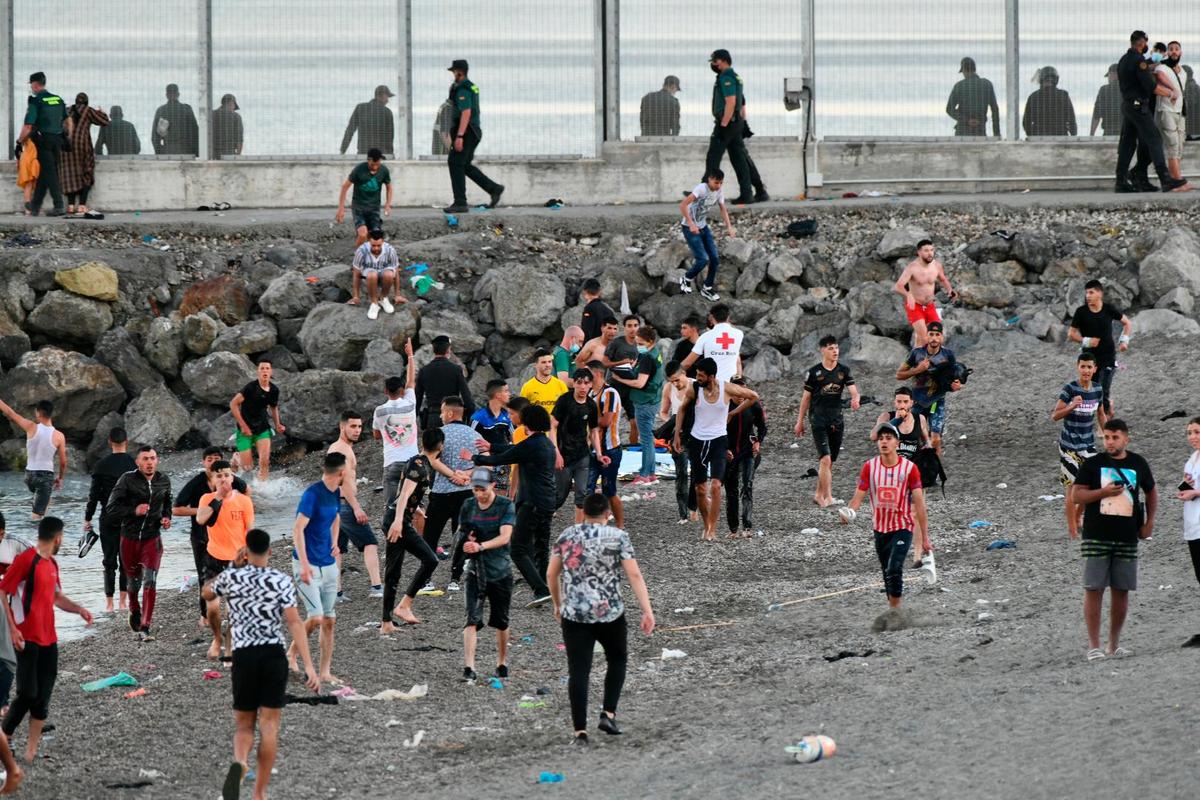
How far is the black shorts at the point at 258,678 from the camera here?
27.9 ft

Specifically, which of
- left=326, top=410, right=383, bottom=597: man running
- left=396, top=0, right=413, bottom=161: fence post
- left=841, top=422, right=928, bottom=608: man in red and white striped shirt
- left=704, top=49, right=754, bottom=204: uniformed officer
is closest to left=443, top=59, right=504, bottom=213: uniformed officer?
left=396, top=0, right=413, bottom=161: fence post

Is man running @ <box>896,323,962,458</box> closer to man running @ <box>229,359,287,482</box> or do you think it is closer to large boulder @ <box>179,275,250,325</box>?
man running @ <box>229,359,287,482</box>

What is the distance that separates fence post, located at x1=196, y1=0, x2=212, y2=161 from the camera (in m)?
25.2

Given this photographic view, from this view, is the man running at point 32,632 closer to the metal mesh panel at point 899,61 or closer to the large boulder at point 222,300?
the large boulder at point 222,300

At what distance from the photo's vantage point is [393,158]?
2528 cm

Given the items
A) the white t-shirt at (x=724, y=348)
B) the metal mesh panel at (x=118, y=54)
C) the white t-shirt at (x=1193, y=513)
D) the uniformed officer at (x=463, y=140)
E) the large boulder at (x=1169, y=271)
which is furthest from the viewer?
the metal mesh panel at (x=118, y=54)

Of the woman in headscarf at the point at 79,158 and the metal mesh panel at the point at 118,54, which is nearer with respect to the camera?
the woman in headscarf at the point at 79,158

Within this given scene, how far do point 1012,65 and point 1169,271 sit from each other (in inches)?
244

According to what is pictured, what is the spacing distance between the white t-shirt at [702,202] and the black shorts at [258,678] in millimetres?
12172

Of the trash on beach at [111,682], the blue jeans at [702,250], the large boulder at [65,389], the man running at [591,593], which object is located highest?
the blue jeans at [702,250]

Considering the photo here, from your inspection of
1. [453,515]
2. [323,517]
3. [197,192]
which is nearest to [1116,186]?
[197,192]

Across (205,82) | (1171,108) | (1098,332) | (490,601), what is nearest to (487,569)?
(490,601)

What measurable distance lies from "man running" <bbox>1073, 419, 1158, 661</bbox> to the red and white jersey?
1626 mm

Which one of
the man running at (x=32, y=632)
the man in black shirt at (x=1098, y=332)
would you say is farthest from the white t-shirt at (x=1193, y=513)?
the man running at (x=32, y=632)
